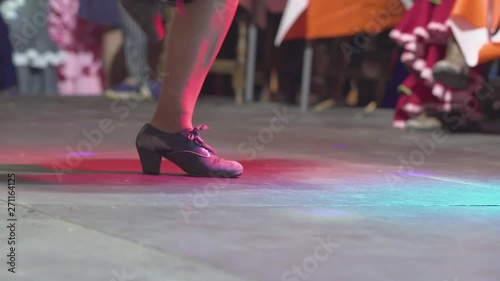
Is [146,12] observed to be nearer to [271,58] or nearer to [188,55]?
[188,55]

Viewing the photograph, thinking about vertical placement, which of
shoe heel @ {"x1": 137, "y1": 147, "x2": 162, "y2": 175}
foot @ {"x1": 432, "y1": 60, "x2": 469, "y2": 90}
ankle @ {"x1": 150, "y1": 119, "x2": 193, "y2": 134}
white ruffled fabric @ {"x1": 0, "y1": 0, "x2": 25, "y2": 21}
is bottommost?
white ruffled fabric @ {"x1": 0, "y1": 0, "x2": 25, "y2": 21}

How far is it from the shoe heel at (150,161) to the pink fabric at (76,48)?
3.50m

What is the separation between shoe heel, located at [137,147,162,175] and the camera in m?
1.75

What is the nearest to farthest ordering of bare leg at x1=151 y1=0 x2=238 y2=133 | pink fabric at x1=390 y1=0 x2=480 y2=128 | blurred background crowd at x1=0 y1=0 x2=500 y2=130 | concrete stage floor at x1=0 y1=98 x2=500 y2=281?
concrete stage floor at x1=0 y1=98 x2=500 y2=281 < bare leg at x1=151 y1=0 x2=238 y2=133 < pink fabric at x1=390 y1=0 x2=480 y2=128 < blurred background crowd at x1=0 y1=0 x2=500 y2=130

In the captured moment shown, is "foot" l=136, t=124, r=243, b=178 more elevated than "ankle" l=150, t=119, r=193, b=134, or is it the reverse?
"ankle" l=150, t=119, r=193, b=134

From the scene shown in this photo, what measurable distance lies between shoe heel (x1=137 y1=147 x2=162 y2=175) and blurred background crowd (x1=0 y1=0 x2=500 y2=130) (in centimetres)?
164

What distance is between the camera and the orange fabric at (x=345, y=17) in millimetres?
3840

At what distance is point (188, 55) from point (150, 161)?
0.75 ft

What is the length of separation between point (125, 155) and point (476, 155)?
989mm

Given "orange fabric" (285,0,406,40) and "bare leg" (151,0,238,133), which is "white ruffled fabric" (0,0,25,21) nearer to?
"orange fabric" (285,0,406,40)

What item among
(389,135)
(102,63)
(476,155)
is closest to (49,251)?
(476,155)

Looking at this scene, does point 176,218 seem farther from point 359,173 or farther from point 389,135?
point 389,135

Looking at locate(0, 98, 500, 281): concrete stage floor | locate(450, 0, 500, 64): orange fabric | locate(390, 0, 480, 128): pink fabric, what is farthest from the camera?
locate(390, 0, 480, 128): pink fabric

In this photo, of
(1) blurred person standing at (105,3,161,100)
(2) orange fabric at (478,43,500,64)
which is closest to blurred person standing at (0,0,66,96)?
(1) blurred person standing at (105,3,161,100)
